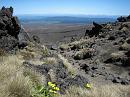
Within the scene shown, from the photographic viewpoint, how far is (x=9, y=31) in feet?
54.0

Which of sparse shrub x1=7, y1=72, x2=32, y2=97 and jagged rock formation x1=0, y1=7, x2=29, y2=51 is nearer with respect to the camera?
sparse shrub x1=7, y1=72, x2=32, y2=97

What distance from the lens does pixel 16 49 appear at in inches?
624

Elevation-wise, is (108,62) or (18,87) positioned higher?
(18,87)

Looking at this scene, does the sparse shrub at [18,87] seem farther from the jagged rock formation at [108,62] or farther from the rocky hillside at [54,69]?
the jagged rock formation at [108,62]

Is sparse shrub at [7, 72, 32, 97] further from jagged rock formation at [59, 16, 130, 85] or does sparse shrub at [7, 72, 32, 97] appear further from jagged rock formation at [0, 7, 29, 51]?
jagged rock formation at [59, 16, 130, 85]

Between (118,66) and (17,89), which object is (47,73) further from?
(118,66)

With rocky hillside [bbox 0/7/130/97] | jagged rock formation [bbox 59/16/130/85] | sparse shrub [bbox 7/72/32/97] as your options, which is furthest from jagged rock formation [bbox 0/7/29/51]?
sparse shrub [bbox 7/72/32/97]

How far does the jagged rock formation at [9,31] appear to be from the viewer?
15.0 metres

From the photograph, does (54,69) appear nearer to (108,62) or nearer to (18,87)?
(18,87)

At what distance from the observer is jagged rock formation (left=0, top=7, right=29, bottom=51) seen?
15.0 m

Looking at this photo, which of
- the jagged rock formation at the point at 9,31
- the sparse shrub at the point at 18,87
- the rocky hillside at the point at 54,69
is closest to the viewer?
the sparse shrub at the point at 18,87

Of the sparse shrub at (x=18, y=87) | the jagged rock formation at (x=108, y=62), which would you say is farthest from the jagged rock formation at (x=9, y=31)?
the sparse shrub at (x=18, y=87)

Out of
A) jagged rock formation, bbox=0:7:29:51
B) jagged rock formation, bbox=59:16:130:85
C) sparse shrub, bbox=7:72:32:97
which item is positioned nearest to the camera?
sparse shrub, bbox=7:72:32:97

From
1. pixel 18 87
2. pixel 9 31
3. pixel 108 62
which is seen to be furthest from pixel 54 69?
pixel 108 62
